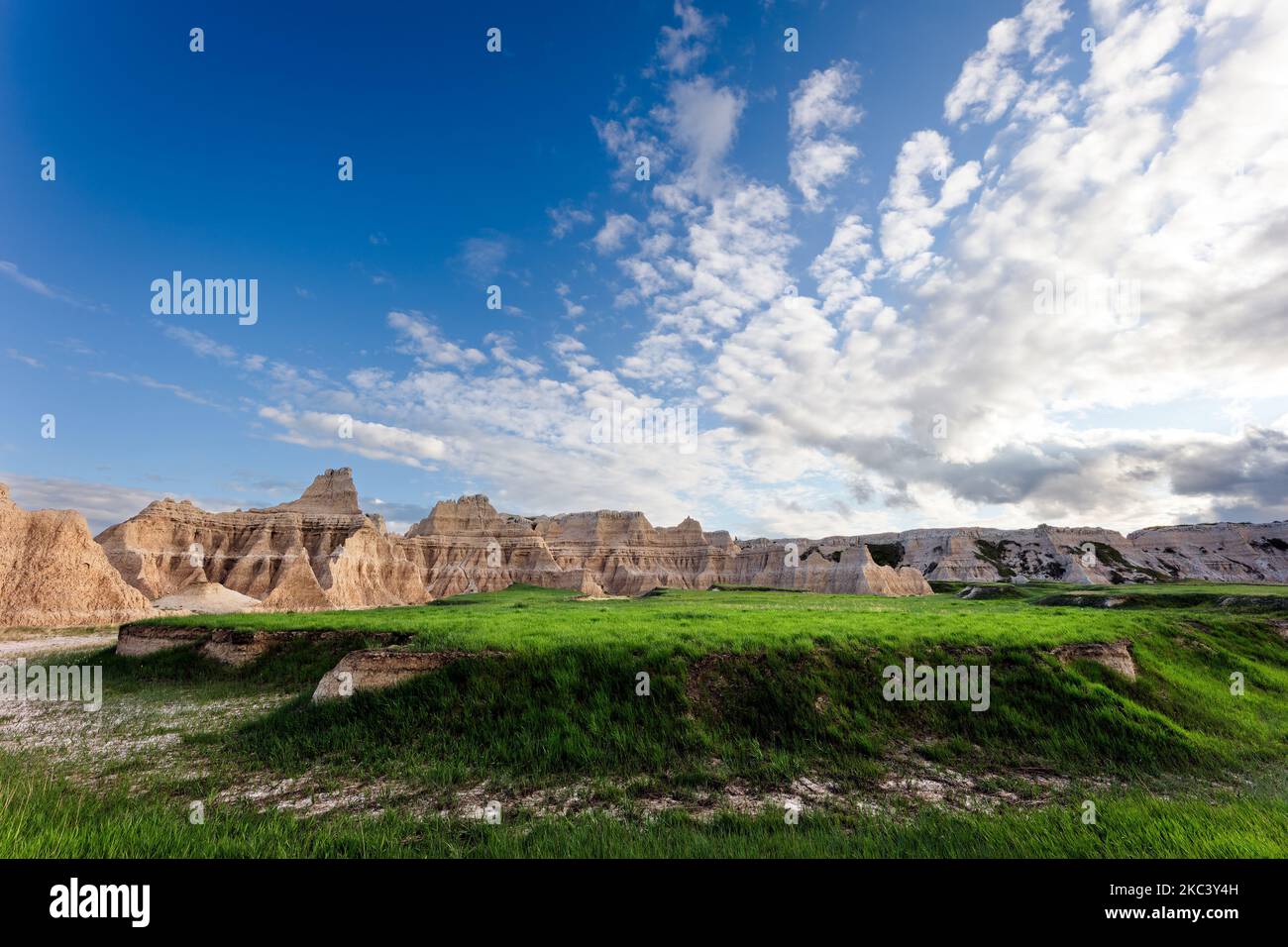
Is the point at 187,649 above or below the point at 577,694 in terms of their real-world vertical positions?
below

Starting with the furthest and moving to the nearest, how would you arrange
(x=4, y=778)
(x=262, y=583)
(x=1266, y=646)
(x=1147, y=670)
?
(x=262, y=583) → (x=1266, y=646) → (x=1147, y=670) → (x=4, y=778)

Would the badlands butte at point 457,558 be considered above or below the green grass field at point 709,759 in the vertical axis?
below

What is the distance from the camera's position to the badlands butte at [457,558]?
153 ft

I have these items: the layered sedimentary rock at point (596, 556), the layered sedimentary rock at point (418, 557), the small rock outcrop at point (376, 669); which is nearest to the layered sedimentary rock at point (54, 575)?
the layered sedimentary rock at point (418, 557)

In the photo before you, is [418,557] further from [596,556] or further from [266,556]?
[596,556]

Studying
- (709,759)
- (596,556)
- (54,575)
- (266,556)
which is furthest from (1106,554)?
(54,575)

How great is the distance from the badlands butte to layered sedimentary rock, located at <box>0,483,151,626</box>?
0.10 metres

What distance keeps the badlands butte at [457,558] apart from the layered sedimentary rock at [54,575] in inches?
4.1

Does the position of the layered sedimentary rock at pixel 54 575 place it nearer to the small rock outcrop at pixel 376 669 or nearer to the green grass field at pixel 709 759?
the green grass field at pixel 709 759

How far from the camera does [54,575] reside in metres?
44.9

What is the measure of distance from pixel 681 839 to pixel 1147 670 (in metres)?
15.4
